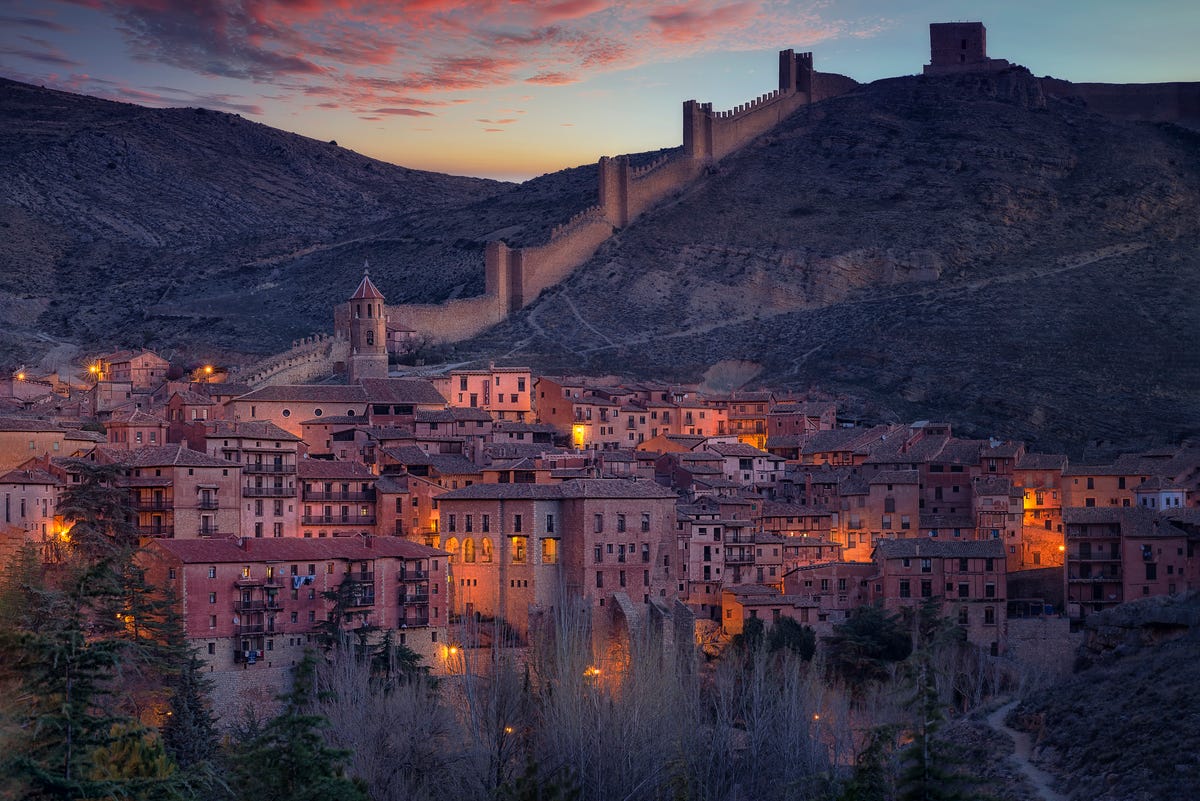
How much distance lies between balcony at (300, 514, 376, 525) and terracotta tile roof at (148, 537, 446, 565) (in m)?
2.37

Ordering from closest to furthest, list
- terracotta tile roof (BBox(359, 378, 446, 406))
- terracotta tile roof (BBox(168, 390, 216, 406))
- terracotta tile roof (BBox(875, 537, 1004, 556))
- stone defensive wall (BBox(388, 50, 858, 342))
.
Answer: terracotta tile roof (BBox(875, 537, 1004, 556))
terracotta tile roof (BBox(168, 390, 216, 406))
terracotta tile roof (BBox(359, 378, 446, 406))
stone defensive wall (BBox(388, 50, 858, 342))

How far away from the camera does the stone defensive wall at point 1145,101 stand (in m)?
103

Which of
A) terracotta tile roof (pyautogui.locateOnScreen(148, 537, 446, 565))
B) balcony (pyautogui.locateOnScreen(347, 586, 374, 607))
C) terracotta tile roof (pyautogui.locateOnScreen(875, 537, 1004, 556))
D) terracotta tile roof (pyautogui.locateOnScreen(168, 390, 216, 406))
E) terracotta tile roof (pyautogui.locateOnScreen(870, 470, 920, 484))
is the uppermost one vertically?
terracotta tile roof (pyautogui.locateOnScreen(168, 390, 216, 406))

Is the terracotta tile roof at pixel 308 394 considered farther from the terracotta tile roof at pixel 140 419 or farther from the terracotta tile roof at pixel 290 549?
the terracotta tile roof at pixel 290 549

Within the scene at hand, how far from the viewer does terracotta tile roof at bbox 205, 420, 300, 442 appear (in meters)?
46.9

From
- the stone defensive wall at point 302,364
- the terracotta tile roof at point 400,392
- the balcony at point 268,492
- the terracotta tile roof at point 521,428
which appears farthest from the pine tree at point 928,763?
the stone defensive wall at point 302,364

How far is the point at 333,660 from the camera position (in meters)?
38.5

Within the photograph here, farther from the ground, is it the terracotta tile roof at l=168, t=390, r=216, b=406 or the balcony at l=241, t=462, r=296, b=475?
the terracotta tile roof at l=168, t=390, r=216, b=406

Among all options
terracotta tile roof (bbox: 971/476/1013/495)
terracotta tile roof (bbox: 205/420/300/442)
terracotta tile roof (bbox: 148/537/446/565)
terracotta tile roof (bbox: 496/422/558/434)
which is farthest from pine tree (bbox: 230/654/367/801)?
terracotta tile roof (bbox: 496/422/558/434)

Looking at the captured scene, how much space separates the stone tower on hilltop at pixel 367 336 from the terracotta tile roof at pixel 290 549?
1770cm

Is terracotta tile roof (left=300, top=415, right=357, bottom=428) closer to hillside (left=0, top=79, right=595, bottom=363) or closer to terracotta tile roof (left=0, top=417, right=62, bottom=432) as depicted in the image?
terracotta tile roof (left=0, top=417, right=62, bottom=432)

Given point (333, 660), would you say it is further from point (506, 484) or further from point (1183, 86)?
point (1183, 86)

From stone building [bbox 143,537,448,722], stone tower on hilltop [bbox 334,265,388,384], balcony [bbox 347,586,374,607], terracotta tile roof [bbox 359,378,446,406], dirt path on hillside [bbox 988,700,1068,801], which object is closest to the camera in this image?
dirt path on hillside [bbox 988,700,1068,801]

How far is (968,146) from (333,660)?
2524 inches
